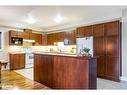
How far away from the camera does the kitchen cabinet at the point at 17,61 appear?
22.6 ft

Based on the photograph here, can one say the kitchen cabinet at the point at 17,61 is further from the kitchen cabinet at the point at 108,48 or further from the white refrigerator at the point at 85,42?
the kitchen cabinet at the point at 108,48

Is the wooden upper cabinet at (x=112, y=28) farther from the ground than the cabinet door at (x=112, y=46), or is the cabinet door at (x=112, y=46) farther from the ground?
the wooden upper cabinet at (x=112, y=28)

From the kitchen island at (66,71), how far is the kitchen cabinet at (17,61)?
8.96 ft

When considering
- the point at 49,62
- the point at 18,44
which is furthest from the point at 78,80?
the point at 18,44

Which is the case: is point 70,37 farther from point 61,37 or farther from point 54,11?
point 54,11

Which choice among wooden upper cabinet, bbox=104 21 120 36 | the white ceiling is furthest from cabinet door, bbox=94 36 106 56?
the white ceiling

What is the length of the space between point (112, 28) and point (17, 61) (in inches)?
201

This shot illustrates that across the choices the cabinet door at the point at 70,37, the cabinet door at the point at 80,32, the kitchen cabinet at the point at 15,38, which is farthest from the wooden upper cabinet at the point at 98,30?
the kitchen cabinet at the point at 15,38

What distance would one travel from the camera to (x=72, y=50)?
731 cm

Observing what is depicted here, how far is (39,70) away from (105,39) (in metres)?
Result: 2.86

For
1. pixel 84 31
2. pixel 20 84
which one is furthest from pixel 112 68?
pixel 20 84

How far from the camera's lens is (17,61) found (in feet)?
23.2
